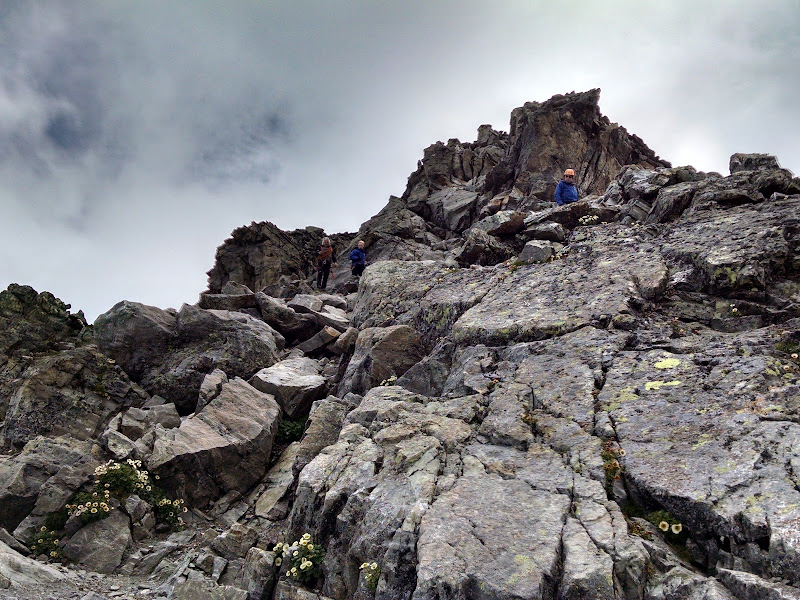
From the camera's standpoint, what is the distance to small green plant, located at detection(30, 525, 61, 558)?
13005 mm

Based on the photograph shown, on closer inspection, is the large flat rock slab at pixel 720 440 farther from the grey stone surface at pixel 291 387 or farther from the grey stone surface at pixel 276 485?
the grey stone surface at pixel 291 387

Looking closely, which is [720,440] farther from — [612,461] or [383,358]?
[383,358]

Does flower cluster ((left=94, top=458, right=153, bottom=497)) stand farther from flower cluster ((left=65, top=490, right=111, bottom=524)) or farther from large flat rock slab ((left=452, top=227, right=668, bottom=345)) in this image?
large flat rock slab ((left=452, top=227, right=668, bottom=345))

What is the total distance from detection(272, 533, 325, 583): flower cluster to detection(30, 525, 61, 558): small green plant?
684cm

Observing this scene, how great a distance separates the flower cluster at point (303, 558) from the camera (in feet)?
34.9

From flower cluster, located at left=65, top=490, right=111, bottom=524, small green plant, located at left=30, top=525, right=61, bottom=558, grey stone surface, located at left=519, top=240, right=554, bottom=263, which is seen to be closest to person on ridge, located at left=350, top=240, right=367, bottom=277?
grey stone surface, located at left=519, top=240, right=554, bottom=263

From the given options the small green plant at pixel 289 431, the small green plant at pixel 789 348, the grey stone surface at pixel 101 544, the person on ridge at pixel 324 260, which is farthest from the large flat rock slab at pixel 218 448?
the person on ridge at pixel 324 260

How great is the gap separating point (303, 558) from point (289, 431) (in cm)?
864

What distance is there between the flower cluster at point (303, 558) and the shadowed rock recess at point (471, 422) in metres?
0.08

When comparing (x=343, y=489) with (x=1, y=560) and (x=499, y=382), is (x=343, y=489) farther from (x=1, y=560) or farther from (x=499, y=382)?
(x=1, y=560)

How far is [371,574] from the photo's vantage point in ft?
30.1

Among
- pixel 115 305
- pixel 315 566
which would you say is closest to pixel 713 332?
pixel 315 566

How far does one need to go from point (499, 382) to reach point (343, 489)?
5484 mm

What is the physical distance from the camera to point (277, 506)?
15578mm
